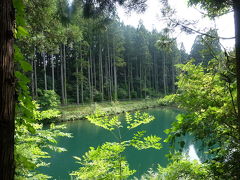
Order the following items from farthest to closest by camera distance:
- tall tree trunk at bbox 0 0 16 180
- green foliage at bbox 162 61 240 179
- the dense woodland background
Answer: the dense woodland background
green foliage at bbox 162 61 240 179
tall tree trunk at bbox 0 0 16 180

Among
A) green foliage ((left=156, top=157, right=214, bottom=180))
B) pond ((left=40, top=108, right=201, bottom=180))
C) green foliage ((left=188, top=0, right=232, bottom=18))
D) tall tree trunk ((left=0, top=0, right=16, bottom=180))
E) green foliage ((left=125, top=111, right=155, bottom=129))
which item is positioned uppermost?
green foliage ((left=188, top=0, right=232, bottom=18))

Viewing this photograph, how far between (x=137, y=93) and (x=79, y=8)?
26.3 metres

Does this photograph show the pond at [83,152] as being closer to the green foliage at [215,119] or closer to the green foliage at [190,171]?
the green foliage at [190,171]

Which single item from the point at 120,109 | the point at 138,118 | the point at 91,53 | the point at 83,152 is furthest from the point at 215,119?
the point at 91,53

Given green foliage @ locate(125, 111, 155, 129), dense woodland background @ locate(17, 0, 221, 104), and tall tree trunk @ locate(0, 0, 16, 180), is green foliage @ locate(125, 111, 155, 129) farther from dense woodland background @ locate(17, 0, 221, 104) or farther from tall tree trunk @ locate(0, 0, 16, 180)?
tall tree trunk @ locate(0, 0, 16, 180)

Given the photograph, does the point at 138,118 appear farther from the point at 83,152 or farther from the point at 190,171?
the point at 83,152

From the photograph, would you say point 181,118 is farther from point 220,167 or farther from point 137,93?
point 137,93

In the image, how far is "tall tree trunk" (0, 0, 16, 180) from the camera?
0.58 meters

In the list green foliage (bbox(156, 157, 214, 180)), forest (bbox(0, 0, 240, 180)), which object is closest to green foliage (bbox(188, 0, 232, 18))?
forest (bbox(0, 0, 240, 180))

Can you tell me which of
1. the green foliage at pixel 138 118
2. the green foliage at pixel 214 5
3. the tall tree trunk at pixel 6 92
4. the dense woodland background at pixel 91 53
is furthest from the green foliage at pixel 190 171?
the green foliage at pixel 214 5

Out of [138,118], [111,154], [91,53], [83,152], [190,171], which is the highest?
[91,53]

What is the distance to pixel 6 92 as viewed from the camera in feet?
2.00

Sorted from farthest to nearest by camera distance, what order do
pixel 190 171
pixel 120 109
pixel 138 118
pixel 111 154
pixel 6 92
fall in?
pixel 120 109 → pixel 138 118 → pixel 111 154 → pixel 190 171 → pixel 6 92

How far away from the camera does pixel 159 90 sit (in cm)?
3284
